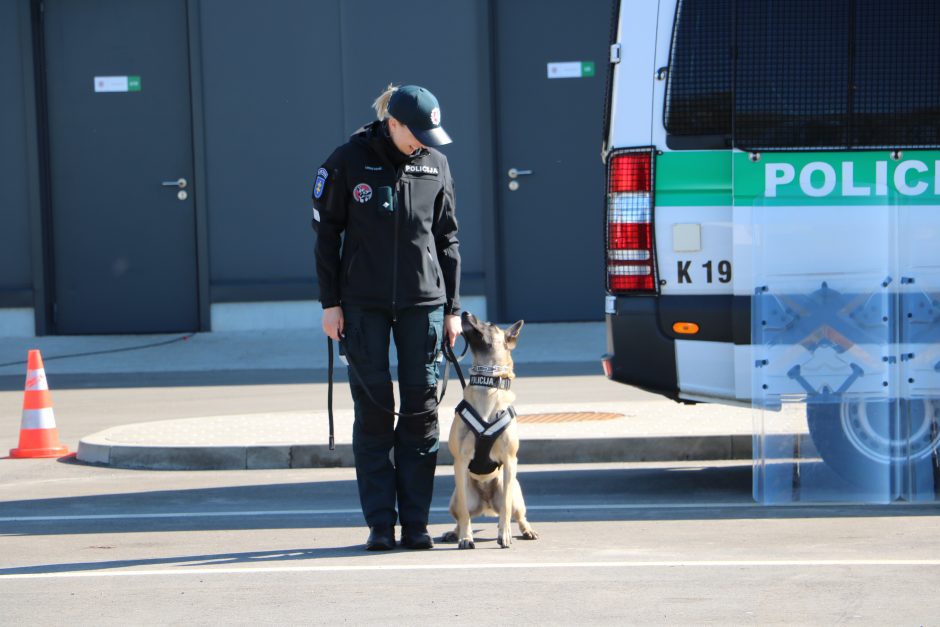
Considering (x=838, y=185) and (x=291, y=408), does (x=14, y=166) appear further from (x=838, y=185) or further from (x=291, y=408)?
(x=838, y=185)

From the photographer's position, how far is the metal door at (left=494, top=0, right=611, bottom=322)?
15000 millimetres

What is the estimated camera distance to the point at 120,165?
15320 mm

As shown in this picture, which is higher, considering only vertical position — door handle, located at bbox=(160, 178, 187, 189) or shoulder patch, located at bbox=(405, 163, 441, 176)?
door handle, located at bbox=(160, 178, 187, 189)

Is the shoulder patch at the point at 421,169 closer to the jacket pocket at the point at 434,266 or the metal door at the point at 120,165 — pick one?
the jacket pocket at the point at 434,266

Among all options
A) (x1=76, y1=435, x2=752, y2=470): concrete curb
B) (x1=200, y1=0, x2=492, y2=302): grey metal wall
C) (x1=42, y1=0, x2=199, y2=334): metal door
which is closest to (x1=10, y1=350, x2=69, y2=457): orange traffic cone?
(x1=76, y1=435, x2=752, y2=470): concrete curb

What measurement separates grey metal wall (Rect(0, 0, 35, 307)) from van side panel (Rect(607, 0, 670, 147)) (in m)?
9.72

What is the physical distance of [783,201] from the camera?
6797 mm

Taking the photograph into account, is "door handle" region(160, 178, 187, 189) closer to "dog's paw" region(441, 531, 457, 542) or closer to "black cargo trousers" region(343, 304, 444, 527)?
"black cargo trousers" region(343, 304, 444, 527)

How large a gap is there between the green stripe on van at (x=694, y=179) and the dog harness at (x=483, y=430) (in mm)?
1456

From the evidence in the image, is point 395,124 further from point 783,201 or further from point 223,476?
point 223,476

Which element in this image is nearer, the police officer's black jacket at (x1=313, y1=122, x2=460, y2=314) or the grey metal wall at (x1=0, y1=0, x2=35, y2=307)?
the police officer's black jacket at (x1=313, y1=122, x2=460, y2=314)

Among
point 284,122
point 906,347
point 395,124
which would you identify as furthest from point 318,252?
point 284,122

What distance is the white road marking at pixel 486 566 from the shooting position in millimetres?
5633

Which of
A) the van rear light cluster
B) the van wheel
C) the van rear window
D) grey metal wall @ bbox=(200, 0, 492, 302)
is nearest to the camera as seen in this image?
the van rear window
